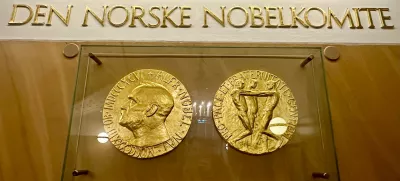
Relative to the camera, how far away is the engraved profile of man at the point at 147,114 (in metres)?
1.72

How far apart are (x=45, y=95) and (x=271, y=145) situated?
1.30 metres

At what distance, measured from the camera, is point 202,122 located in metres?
1.76

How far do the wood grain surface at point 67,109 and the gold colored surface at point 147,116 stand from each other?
0.99ft

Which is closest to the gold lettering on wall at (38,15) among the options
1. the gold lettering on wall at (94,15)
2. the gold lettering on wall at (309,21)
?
the gold lettering on wall at (94,15)

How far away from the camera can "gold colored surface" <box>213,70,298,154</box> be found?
5.64 feet

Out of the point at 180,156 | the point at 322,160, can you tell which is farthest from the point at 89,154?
the point at 322,160

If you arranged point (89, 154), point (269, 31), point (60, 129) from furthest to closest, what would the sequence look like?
point (269, 31) < point (60, 129) < point (89, 154)

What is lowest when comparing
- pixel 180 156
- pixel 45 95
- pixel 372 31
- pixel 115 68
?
pixel 180 156

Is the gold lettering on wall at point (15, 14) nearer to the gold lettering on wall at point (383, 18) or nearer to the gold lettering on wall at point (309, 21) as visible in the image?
the gold lettering on wall at point (309, 21)

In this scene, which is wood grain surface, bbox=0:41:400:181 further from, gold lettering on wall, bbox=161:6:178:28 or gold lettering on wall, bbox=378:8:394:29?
gold lettering on wall, bbox=161:6:178:28

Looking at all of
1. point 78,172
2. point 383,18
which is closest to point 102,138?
point 78,172

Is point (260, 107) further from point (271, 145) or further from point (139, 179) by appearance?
point (139, 179)

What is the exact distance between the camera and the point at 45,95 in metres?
1.87

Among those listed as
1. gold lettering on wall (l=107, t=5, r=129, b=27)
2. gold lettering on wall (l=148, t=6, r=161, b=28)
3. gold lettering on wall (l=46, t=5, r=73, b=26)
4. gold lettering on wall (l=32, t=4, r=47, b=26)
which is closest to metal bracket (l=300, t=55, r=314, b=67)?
gold lettering on wall (l=148, t=6, r=161, b=28)
